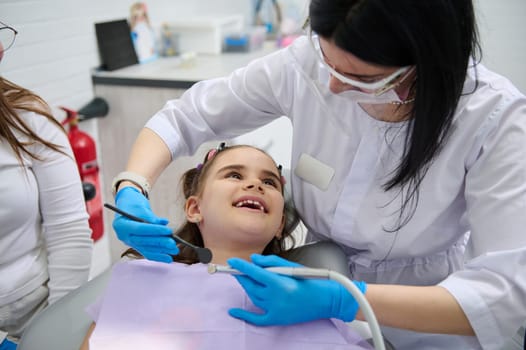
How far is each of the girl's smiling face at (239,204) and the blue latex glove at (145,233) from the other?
190mm

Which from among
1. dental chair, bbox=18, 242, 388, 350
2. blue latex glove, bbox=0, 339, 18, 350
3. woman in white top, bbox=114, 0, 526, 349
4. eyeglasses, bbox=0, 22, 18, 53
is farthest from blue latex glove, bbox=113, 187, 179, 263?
eyeglasses, bbox=0, 22, 18, 53

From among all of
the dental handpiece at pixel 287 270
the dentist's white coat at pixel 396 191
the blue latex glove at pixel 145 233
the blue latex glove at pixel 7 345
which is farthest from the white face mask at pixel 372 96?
the blue latex glove at pixel 7 345

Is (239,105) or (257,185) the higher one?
(239,105)

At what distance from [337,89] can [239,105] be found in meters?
0.43

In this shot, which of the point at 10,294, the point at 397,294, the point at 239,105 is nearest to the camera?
the point at 397,294

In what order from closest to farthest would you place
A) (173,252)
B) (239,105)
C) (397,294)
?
(397,294) < (173,252) < (239,105)

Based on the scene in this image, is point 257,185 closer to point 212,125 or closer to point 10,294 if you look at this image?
point 212,125

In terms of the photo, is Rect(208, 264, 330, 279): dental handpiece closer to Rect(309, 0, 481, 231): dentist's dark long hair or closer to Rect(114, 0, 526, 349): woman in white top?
Rect(114, 0, 526, 349): woman in white top

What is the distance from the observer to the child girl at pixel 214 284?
1025mm

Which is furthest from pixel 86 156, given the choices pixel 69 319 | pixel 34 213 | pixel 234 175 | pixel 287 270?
pixel 287 270

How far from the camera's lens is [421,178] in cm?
114

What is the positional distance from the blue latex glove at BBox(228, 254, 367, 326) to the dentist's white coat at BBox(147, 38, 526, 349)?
0.22 meters

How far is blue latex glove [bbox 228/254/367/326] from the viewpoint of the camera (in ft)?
3.16

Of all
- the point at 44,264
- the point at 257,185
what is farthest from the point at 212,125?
the point at 44,264
